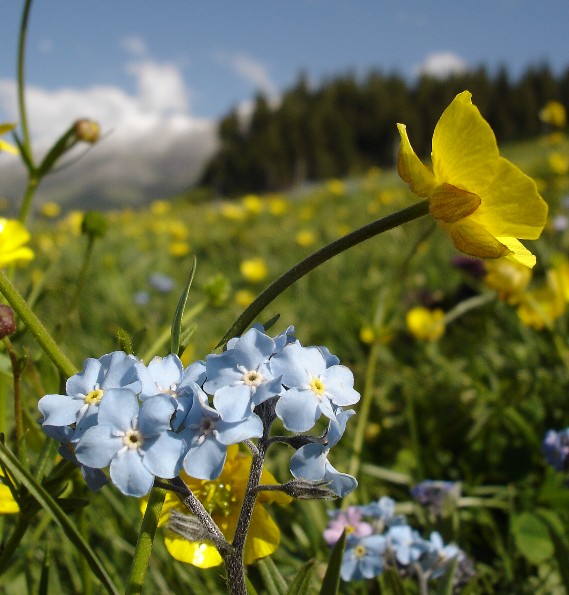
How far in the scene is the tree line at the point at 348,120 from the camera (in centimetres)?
3881

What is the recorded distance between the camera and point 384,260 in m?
3.60

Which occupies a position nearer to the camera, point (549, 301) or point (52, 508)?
point (52, 508)

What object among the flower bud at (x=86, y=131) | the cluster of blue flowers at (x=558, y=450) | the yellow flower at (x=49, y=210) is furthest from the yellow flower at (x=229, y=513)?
the yellow flower at (x=49, y=210)

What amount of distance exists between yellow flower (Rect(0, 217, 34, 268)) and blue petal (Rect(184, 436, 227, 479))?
555 millimetres

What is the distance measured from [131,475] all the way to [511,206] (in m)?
0.46

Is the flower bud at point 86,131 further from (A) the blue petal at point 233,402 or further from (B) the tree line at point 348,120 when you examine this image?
(B) the tree line at point 348,120

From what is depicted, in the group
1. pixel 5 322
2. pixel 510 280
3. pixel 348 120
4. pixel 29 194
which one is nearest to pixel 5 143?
pixel 29 194

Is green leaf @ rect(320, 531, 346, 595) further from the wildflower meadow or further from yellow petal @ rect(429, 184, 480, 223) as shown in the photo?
yellow petal @ rect(429, 184, 480, 223)

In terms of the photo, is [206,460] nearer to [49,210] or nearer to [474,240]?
[474,240]

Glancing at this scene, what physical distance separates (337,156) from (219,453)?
131 ft

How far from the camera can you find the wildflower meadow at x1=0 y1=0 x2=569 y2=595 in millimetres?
565

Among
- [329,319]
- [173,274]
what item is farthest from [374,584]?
[173,274]

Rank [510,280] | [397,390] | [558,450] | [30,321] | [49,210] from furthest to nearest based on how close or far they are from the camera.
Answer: [49,210] < [397,390] < [510,280] < [558,450] < [30,321]

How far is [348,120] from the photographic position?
132 feet
